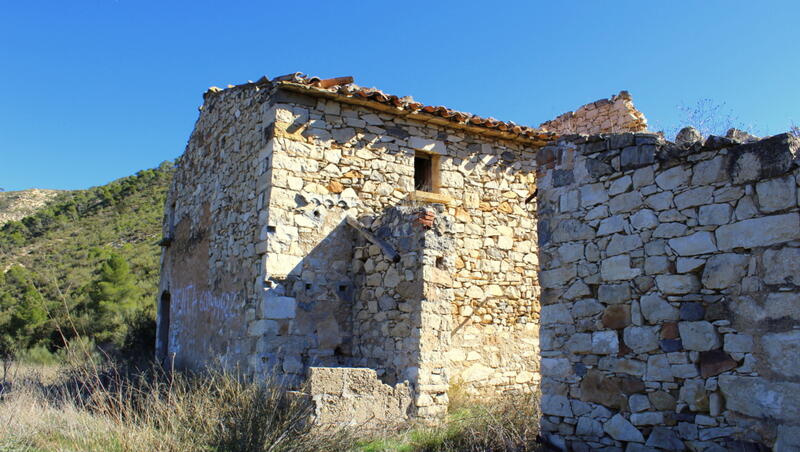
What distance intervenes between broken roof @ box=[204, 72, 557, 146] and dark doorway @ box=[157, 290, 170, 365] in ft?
15.3

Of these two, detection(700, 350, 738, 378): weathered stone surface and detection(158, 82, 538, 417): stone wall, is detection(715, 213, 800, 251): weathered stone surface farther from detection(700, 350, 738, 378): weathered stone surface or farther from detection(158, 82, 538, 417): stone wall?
detection(158, 82, 538, 417): stone wall

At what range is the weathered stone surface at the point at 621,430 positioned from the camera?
4703 millimetres

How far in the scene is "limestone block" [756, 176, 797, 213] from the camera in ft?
13.7

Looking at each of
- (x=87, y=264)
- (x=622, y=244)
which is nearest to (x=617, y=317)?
(x=622, y=244)

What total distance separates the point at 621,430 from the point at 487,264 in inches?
190

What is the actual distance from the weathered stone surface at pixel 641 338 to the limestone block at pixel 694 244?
60 cm

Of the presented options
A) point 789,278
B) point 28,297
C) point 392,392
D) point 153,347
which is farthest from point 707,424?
point 28,297

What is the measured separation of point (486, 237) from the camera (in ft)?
31.9

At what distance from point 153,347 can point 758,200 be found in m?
12.2

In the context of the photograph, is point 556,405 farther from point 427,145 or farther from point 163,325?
point 163,325

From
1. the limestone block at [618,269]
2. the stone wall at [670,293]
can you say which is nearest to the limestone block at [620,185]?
the stone wall at [670,293]

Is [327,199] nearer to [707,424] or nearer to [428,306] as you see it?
[428,306]

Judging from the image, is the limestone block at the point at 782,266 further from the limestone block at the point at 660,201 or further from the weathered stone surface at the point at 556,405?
the weathered stone surface at the point at 556,405

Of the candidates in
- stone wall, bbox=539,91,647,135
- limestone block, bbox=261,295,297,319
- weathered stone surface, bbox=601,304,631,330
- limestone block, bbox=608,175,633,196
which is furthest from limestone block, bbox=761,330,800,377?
stone wall, bbox=539,91,647,135
